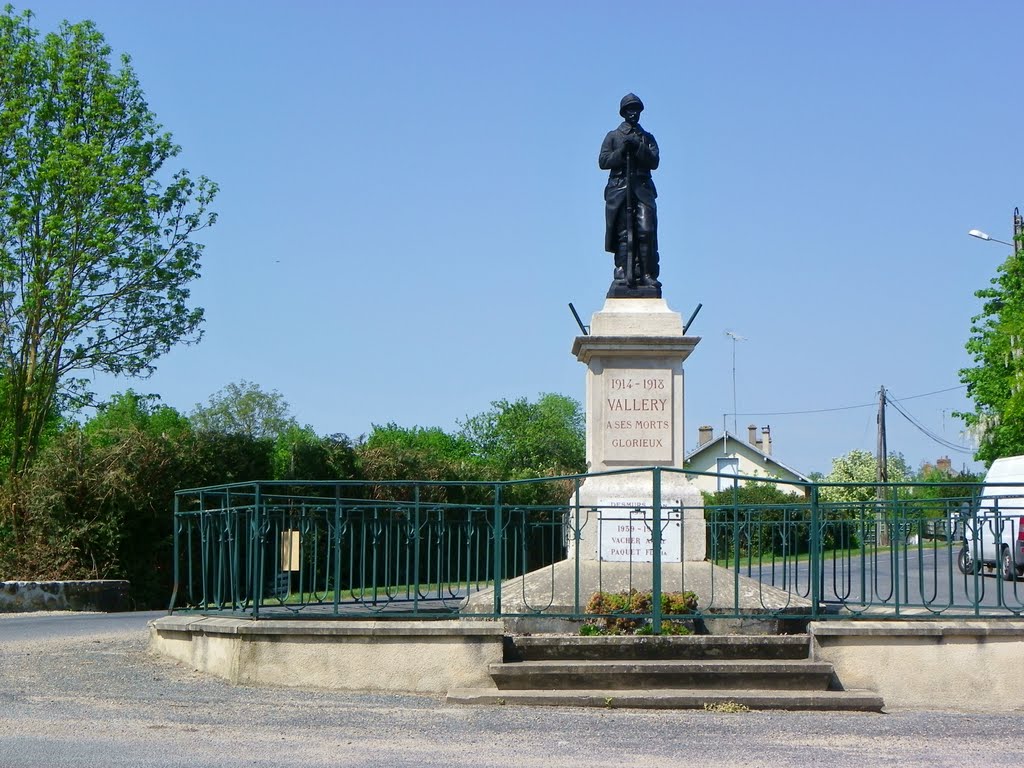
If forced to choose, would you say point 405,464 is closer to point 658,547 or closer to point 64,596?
point 64,596

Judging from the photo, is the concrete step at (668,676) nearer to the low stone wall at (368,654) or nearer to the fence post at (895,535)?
the low stone wall at (368,654)

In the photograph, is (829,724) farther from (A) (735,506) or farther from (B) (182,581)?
(B) (182,581)

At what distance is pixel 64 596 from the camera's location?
65.4 feet

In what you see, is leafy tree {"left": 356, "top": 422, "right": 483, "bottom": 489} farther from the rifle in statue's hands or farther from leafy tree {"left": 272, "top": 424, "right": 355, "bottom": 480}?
the rifle in statue's hands

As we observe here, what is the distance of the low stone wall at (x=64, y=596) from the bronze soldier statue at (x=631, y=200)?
10796mm

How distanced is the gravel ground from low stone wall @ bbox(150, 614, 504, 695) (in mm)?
199

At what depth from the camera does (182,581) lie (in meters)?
23.6

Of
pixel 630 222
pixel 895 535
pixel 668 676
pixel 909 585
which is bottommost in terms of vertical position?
pixel 668 676

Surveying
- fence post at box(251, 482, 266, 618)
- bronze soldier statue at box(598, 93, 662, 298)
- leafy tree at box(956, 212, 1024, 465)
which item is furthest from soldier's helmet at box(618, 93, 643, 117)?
leafy tree at box(956, 212, 1024, 465)

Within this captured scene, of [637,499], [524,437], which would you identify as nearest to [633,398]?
[637,499]

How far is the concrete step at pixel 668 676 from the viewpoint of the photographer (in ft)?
32.6

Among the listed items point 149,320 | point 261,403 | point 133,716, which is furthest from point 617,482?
point 261,403

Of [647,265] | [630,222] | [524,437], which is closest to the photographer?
[647,265]

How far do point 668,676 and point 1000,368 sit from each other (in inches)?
1560
